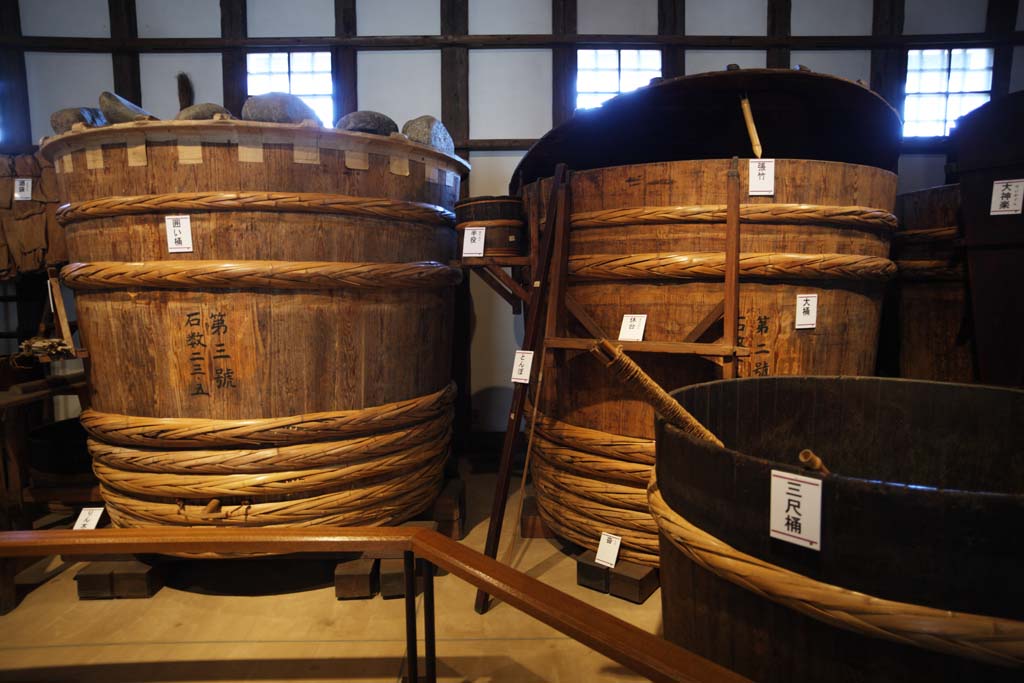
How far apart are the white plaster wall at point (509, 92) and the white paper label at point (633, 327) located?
7.03 feet

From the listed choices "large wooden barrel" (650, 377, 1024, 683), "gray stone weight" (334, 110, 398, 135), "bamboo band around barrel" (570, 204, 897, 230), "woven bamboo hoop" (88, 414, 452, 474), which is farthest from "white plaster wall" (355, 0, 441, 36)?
"large wooden barrel" (650, 377, 1024, 683)

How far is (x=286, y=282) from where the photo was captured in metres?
2.20

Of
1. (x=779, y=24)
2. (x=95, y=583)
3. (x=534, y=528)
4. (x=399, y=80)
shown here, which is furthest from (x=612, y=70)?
(x=95, y=583)

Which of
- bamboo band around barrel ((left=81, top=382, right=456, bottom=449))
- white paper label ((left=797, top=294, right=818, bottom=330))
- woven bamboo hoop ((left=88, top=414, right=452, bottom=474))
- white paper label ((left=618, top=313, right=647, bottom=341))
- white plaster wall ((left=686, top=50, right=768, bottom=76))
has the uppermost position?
Result: white plaster wall ((left=686, top=50, right=768, bottom=76))

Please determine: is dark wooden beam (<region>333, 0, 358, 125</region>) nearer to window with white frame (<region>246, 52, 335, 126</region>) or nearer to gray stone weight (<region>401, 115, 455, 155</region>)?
window with white frame (<region>246, 52, 335, 126</region>)

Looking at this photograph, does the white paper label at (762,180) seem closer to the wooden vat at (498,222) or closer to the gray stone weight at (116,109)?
the wooden vat at (498,222)

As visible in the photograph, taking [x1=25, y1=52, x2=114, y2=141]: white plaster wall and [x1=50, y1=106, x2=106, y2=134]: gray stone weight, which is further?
[x1=25, y1=52, x2=114, y2=141]: white plaster wall

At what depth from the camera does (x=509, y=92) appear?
3922 mm

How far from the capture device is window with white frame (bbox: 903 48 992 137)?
3861mm

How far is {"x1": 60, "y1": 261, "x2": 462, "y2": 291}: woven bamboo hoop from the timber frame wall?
203 cm

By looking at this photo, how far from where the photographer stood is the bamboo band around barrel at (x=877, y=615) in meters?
0.80

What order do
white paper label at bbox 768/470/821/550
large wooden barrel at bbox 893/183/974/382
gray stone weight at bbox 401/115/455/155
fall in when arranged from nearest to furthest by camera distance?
1. white paper label at bbox 768/470/821/550
2. large wooden barrel at bbox 893/183/974/382
3. gray stone weight at bbox 401/115/455/155

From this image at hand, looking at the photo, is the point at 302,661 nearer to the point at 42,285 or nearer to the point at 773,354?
the point at 773,354

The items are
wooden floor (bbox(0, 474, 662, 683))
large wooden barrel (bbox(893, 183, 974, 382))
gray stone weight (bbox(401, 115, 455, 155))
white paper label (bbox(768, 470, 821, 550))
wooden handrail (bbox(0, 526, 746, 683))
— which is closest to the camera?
white paper label (bbox(768, 470, 821, 550))
